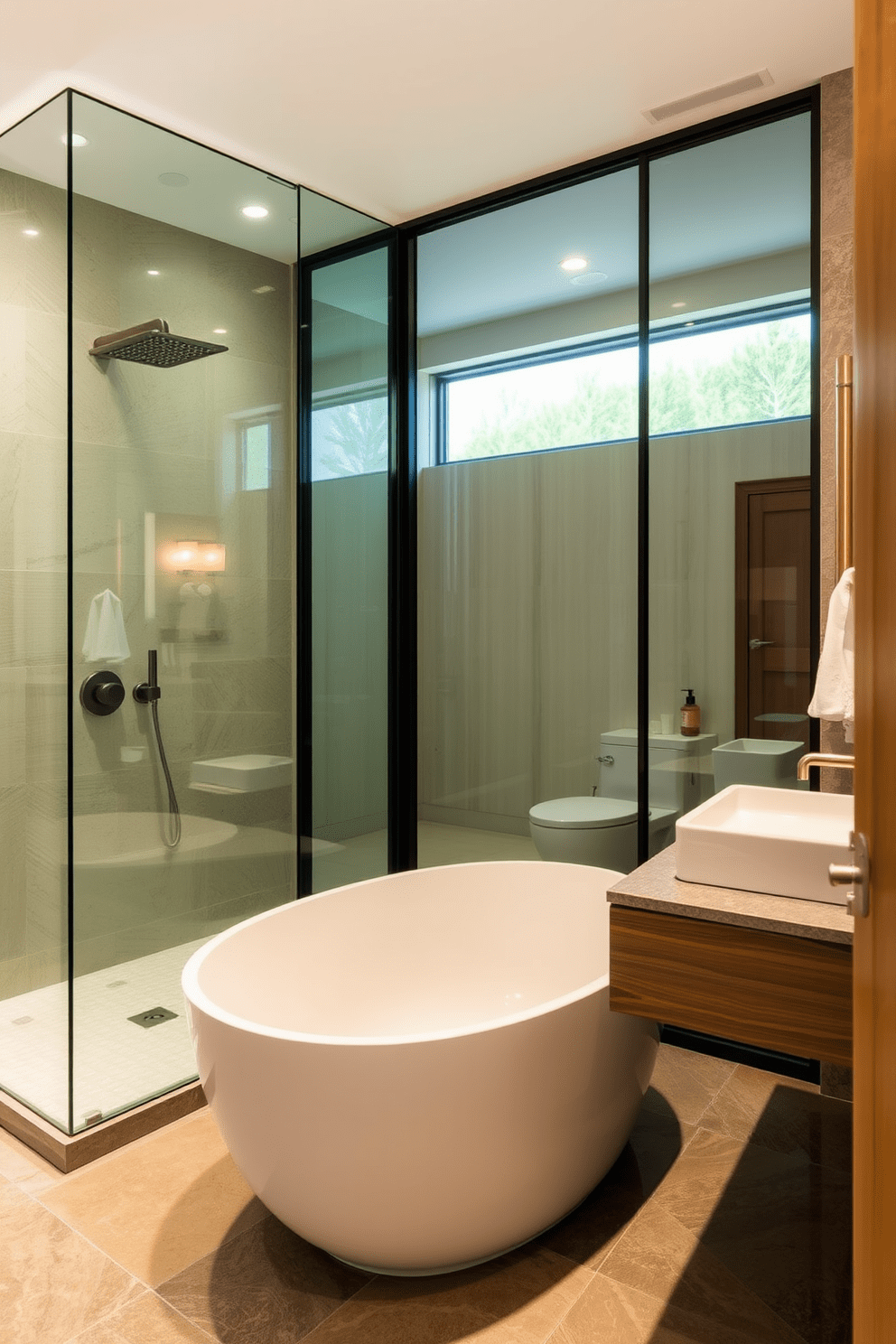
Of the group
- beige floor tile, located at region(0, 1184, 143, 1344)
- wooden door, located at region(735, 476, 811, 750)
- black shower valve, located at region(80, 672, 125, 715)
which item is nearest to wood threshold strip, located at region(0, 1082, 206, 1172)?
beige floor tile, located at region(0, 1184, 143, 1344)

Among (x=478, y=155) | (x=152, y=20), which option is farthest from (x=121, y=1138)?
(x=478, y=155)

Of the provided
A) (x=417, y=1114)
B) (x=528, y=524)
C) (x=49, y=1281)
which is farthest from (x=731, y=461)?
(x=49, y=1281)

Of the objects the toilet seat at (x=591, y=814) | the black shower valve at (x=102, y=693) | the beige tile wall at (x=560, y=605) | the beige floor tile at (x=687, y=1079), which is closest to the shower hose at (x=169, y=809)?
the black shower valve at (x=102, y=693)

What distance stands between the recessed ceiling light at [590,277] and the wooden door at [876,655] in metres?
2.07

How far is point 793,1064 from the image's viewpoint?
2.91 meters

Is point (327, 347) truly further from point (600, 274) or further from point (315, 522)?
point (600, 274)

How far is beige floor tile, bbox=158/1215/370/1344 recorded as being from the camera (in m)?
1.89

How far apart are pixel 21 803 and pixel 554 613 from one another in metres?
1.82

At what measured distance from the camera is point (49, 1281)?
2027 mm

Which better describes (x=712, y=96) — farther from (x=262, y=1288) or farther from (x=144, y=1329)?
(x=144, y=1329)

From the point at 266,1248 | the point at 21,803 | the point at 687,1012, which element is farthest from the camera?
the point at 21,803

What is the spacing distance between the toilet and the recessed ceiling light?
57.5 inches

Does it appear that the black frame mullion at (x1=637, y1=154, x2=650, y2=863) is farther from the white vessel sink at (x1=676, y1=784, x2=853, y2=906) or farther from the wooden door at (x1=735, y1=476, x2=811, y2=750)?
the white vessel sink at (x1=676, y1=784, x2=853, y2=906)

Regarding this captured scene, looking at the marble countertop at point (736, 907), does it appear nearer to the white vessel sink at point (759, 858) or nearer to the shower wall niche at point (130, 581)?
the white vessel sink at point (759, 858)
